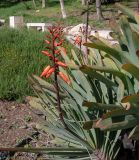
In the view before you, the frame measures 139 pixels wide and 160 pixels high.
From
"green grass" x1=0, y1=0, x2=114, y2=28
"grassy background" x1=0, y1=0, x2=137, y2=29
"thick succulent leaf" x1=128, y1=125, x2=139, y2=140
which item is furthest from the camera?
"green grass" x1=0, y1=0, x2=114, y2=28

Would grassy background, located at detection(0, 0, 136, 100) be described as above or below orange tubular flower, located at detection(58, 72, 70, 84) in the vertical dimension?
below

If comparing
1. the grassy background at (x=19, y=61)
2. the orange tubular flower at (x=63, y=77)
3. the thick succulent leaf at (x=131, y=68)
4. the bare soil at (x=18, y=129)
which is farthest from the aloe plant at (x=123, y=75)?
the grassy background at (x=19, y=61)

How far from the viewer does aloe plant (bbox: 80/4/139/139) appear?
111 inches

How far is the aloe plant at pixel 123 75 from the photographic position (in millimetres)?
2830

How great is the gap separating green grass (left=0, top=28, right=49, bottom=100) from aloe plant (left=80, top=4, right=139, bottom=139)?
2.85 m

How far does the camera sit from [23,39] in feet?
28.2

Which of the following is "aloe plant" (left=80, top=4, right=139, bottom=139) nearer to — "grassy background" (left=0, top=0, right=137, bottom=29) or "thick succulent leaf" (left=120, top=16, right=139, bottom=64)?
"thick succulent leaf" (left=120, top=16, right=139, bottom=64)

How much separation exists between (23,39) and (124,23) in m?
5.50

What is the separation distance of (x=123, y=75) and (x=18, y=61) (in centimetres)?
414

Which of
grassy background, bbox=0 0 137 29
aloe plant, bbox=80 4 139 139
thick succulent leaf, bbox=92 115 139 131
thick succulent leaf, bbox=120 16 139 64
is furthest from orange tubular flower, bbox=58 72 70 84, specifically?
grassy background, bbox=0 0 137 29

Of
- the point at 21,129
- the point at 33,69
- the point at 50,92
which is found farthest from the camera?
the point at 33,69

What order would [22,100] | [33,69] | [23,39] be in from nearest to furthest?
[22,100], [33,69], [23,39]

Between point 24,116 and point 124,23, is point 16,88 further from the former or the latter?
point 124,23

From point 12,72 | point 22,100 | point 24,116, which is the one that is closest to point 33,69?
point 12,72
